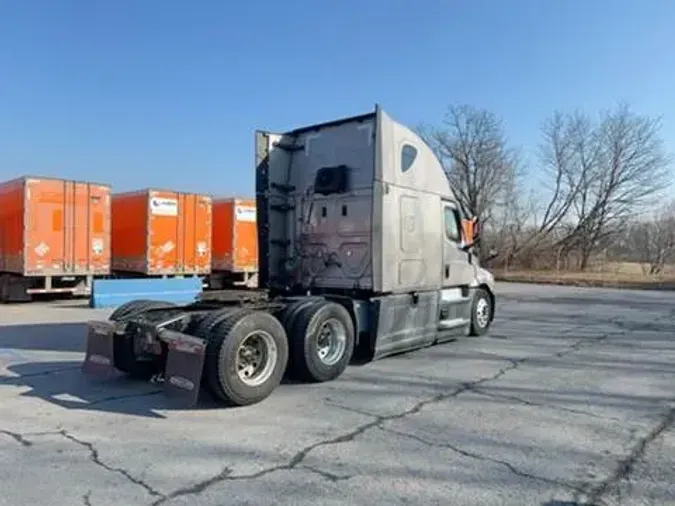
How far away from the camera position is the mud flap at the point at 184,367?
5.77m

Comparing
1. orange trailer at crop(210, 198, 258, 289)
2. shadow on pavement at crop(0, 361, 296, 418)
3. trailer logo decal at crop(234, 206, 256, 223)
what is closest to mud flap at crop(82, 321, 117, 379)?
shadow on pavement at crop(0, 361, 296, 418)

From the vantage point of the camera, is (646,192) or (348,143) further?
(646,192)

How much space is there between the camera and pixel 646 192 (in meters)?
42.6

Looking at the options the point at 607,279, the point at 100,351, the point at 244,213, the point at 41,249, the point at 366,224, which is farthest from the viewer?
the point at 607,279

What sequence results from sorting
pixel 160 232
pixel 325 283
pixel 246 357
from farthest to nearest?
pixel 160 232, pixel 325 283, pixel 246 357

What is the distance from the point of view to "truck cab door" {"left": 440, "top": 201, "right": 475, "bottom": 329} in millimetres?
9820

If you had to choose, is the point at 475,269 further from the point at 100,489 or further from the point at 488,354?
the point at 100,489

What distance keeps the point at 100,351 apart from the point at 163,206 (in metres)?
12.4

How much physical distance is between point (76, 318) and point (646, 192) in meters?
41.3

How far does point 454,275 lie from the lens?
1006 centimetres

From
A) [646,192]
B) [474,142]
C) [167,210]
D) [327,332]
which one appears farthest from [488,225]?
[327,332]

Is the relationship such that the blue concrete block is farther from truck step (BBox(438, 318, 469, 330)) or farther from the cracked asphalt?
truck step (BBox(438, 318, 469, 330))

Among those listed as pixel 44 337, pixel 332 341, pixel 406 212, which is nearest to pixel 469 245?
pixel 406 212

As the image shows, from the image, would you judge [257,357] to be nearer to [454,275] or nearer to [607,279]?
[454,275]
